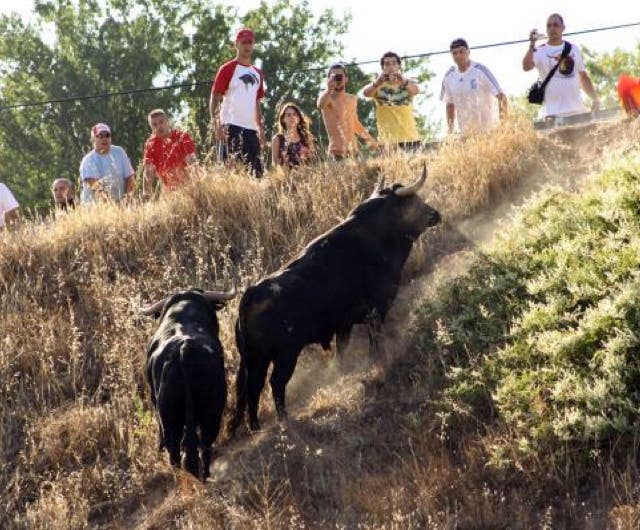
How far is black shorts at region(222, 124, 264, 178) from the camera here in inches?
587

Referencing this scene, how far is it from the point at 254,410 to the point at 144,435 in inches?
40.7

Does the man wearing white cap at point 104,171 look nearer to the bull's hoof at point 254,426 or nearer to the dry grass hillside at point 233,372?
the dry grass hillside at point 233,372

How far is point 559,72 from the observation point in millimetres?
15031

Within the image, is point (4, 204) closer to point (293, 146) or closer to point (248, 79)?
point (248, 79)

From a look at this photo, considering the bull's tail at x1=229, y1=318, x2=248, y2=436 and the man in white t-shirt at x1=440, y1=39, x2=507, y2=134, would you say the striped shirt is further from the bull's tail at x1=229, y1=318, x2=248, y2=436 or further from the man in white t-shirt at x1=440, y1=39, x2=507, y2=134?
the bull's tail at x1=229, y1=318, x2=248, y2=436

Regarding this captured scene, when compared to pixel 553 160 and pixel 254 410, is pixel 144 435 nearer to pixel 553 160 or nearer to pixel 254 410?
pixel 254 410

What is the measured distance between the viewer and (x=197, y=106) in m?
36.2

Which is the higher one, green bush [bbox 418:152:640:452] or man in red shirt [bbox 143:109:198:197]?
man in red shirt [bbox 143:109:198:197]

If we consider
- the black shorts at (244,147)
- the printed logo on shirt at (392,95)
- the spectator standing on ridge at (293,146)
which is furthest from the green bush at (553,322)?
the black shorts at (244,147)

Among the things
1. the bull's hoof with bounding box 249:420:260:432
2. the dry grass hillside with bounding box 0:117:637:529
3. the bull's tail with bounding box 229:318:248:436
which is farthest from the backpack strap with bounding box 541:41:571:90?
the bull's hoof with bounding box 249:420:260:432

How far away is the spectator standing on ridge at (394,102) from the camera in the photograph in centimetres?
1484

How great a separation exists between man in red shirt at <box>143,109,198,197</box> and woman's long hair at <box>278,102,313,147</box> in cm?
104

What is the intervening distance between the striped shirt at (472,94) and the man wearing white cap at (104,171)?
3.78m

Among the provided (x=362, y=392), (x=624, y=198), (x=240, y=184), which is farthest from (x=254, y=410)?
(x=240, y=184)
